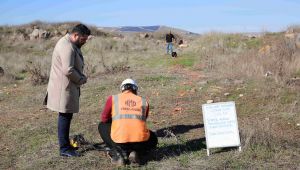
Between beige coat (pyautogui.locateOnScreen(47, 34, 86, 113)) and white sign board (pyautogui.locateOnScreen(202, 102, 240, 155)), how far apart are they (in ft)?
5.81

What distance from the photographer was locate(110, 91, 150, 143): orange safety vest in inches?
237

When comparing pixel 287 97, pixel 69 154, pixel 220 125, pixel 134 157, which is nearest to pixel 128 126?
pixel 134 157

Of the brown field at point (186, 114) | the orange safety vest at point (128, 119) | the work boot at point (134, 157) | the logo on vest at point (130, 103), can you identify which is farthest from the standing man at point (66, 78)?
the work boot at point (134, 157)

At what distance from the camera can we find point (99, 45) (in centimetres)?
3691

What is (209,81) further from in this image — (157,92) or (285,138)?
(285,138)

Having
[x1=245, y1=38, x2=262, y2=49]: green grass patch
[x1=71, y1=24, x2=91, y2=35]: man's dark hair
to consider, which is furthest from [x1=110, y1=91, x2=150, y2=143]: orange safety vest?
[x1=245, y1=38, x2=262, y2=49]: green grass patch

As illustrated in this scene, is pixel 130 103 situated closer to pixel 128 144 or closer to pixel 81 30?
pixel 128 144

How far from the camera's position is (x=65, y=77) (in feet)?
21.1

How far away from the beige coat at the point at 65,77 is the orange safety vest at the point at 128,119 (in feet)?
2.35

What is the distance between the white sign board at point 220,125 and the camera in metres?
6.46

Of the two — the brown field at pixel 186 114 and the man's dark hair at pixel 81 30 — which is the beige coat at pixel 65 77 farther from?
the brown field at pixel 186 114

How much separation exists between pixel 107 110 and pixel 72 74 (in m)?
0.68

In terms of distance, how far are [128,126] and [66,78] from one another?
3.68 feet

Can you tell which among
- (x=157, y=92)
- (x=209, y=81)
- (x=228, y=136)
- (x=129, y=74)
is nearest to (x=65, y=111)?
(x=228, y=136)
